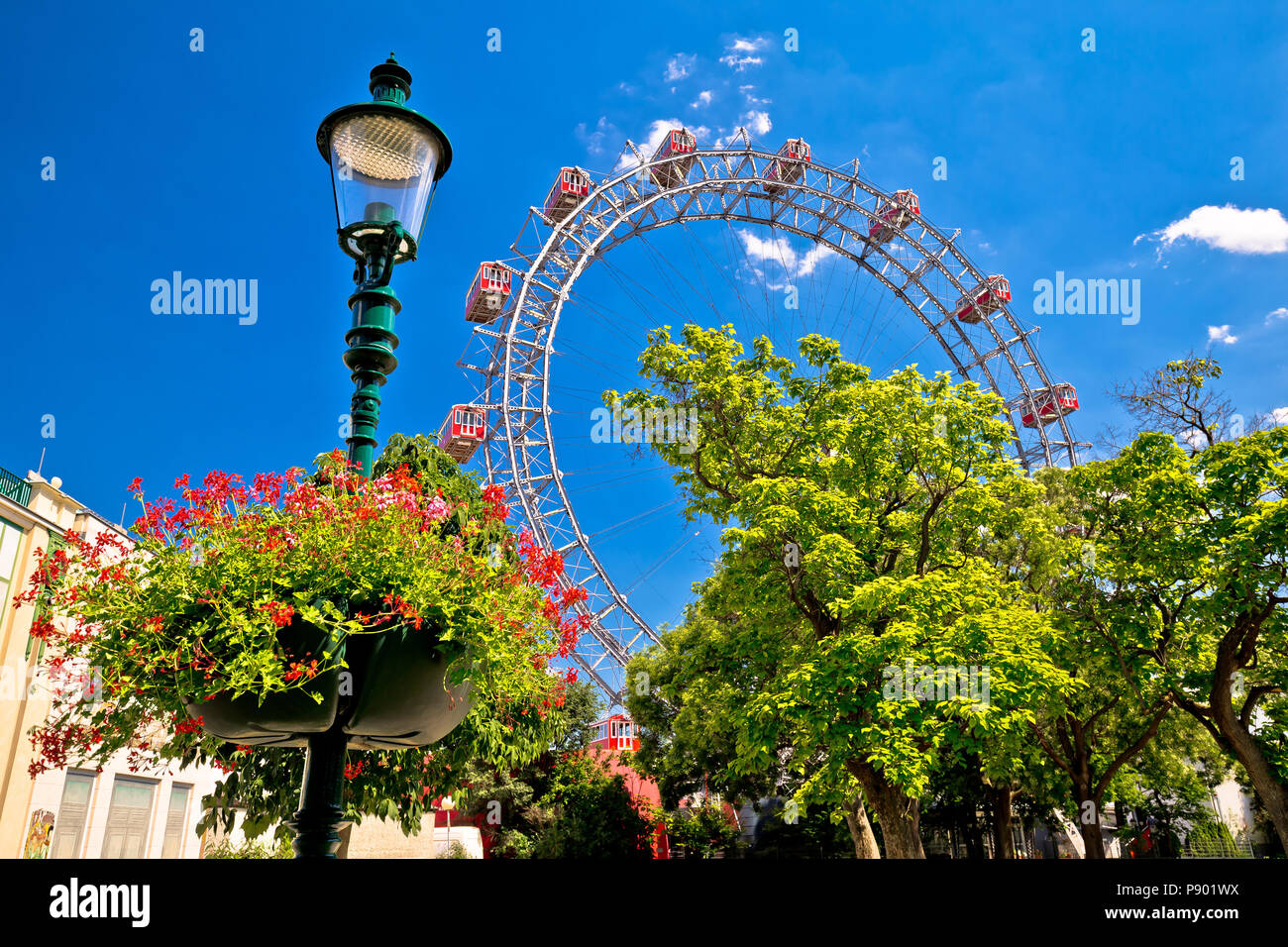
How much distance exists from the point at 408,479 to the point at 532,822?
103 feet

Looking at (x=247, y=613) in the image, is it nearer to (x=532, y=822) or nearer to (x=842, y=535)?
(x=842, y=535)

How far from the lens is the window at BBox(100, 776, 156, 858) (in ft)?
A: 64.0

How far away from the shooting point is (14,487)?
19.0 metres

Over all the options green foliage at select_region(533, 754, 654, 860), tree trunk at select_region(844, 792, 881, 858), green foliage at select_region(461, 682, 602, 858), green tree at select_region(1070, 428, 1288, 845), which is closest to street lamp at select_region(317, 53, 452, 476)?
green tree at select_region(1070, 428, 1288, 845)

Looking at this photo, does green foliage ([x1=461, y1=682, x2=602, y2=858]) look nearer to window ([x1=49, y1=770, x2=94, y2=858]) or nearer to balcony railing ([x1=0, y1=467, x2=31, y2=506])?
window ([x1=49, y1=770, x2=94, y2=858])

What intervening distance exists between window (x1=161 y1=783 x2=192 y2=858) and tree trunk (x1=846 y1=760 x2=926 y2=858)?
1791 cm

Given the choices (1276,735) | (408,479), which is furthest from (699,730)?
(408,479)

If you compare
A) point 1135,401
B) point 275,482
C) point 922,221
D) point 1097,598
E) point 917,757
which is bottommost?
point 917,757

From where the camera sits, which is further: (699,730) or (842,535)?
(699,730)

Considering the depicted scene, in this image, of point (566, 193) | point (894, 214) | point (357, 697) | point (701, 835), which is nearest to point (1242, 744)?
point (357, 697)

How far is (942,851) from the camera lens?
108ft

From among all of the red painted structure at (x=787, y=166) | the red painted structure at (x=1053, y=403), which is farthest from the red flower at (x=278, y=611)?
the red painted structure at (x=1053, y=403)

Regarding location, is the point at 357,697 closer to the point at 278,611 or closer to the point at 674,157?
the point at 278,611
